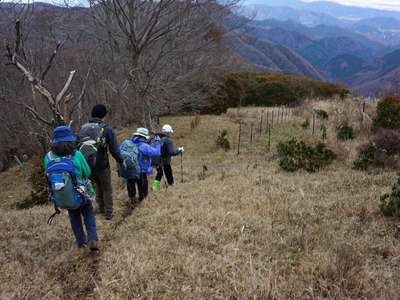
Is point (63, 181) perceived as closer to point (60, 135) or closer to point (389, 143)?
point (60, 135)

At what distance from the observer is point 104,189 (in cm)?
472

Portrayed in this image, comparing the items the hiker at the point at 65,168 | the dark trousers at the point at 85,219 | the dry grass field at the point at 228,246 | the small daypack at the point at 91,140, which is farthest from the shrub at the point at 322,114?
the hiker at the point at 65,168

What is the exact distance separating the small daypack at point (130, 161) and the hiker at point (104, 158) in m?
0.44

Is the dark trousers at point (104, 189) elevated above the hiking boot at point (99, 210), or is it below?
above

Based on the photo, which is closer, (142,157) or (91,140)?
(91,140)

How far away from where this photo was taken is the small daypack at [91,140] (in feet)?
13.0

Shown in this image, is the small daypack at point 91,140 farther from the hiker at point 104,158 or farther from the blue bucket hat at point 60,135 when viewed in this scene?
the blue bucket hat at point 60,135

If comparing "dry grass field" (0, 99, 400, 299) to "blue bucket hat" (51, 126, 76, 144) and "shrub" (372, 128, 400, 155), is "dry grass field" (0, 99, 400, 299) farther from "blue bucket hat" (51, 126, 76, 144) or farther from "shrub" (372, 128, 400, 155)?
"blue bucket hat" (51, 126, 76, 144)

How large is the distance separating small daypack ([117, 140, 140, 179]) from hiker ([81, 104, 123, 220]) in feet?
1.44

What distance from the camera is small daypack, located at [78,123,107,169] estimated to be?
13.0ft

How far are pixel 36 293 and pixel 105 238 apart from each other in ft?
4.49

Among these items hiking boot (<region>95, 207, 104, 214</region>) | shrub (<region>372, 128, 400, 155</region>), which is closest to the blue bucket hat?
hiking boot (<region>95, 207, 104, 214</region>)

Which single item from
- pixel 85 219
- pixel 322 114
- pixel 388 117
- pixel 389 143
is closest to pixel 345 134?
pixel 388 117

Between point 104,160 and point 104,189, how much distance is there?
51 centimetres
